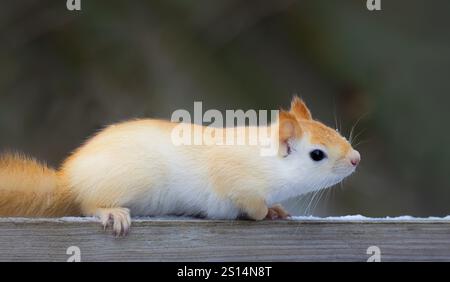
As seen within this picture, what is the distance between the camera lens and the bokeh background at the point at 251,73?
167 inches

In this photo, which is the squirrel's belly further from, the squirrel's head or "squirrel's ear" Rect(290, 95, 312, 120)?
"squirrel's ear" Rect(290, 95, 312, 120)

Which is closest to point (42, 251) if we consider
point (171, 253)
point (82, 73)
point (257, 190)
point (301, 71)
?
point (171, 253)

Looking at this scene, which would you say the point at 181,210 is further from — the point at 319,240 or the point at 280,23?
the point at 280,23

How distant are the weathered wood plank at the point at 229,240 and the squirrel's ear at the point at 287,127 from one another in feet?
0.87

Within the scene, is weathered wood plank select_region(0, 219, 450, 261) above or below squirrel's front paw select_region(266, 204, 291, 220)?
below

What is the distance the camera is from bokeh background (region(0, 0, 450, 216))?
425cm

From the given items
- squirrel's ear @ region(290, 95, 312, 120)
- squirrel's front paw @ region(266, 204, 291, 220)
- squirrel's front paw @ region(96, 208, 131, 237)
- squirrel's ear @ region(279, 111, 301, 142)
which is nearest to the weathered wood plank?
squirrel's front paw @ region(96, 208, 131, 237)

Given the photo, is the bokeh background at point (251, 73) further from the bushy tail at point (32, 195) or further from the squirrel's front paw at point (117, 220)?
the squirrel's front paw at point (117, 220)

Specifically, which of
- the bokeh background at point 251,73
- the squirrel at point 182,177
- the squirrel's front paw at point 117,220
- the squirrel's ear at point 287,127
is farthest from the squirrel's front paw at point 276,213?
the bokeh background at point 251,73

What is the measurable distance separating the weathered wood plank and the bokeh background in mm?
1355

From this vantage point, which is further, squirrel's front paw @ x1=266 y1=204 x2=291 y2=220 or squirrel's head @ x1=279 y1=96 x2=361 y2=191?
squirrel's front paw @ x1=266 y1=204 x2=291 y2=220

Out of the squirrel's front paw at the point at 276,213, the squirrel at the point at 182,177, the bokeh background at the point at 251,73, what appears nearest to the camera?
the squirrel at the point at 182,177

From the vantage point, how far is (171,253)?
106 inches

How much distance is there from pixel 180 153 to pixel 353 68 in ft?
6.04
